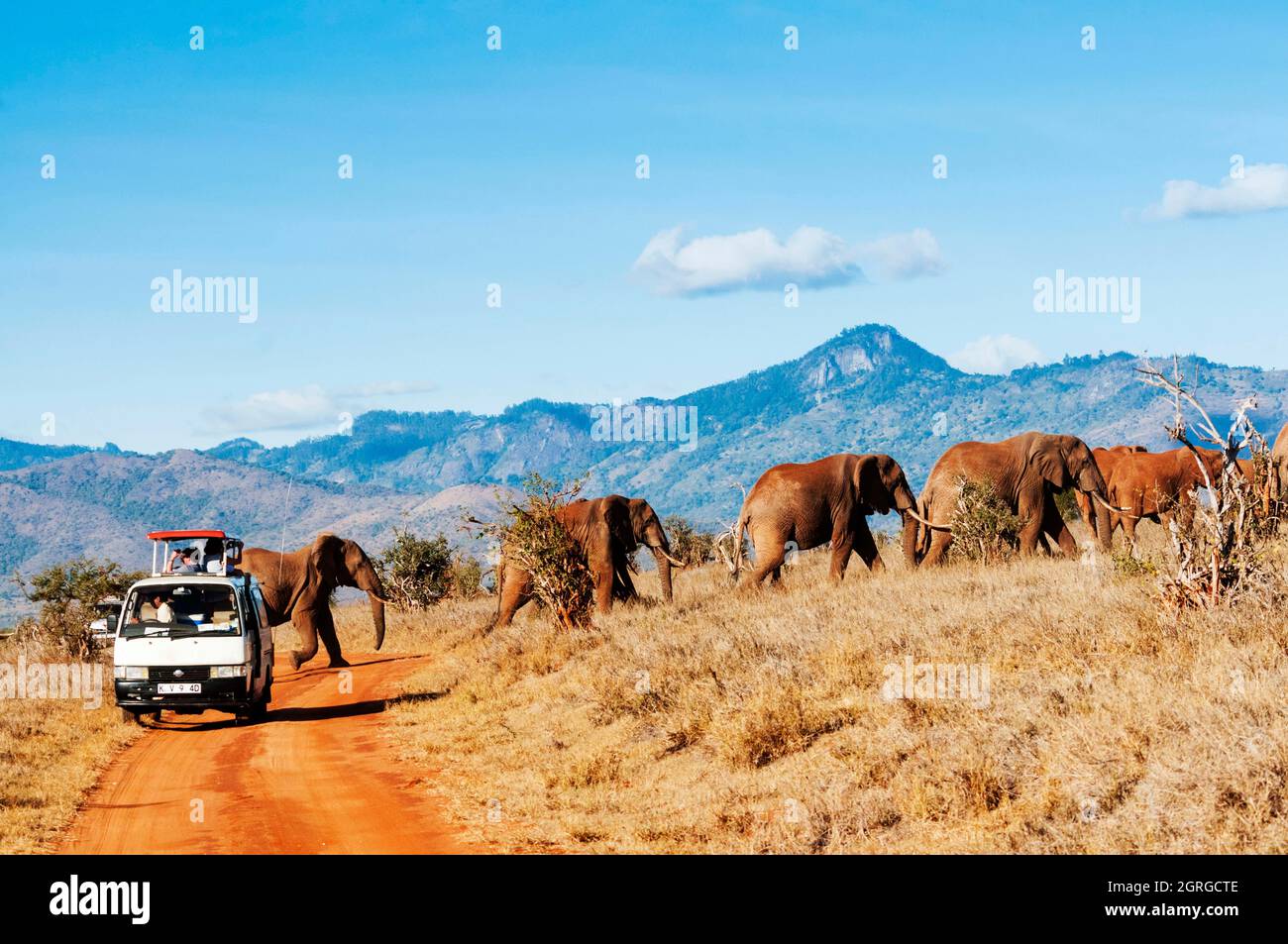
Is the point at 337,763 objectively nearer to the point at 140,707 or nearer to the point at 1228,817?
the point at 140,707

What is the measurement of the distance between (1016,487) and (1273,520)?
931cm

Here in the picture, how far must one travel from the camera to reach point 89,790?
12.7 m

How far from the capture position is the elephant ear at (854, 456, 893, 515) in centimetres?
2392

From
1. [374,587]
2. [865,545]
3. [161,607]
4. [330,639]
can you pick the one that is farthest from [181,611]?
[865,545]

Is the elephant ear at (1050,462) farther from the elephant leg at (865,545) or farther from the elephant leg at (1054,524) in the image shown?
the elephant leg at (865,545)

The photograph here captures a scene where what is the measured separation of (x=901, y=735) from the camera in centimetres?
1025

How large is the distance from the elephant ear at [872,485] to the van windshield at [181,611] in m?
11.8

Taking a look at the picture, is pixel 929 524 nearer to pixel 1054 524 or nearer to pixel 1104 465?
pixel 1054 524

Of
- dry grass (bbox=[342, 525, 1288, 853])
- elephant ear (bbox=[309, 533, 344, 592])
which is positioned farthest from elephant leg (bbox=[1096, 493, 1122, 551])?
elephant ear (bbox=[309, 533, 344, 592])

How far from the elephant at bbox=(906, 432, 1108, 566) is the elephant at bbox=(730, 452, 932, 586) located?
4.00 feet

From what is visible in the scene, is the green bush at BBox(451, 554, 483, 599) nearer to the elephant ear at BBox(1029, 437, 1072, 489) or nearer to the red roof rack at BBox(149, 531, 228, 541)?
the red roof rack at BBox(149, 531, 228, 541)

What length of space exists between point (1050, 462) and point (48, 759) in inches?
722

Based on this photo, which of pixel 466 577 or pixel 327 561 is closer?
pixel 327 561
